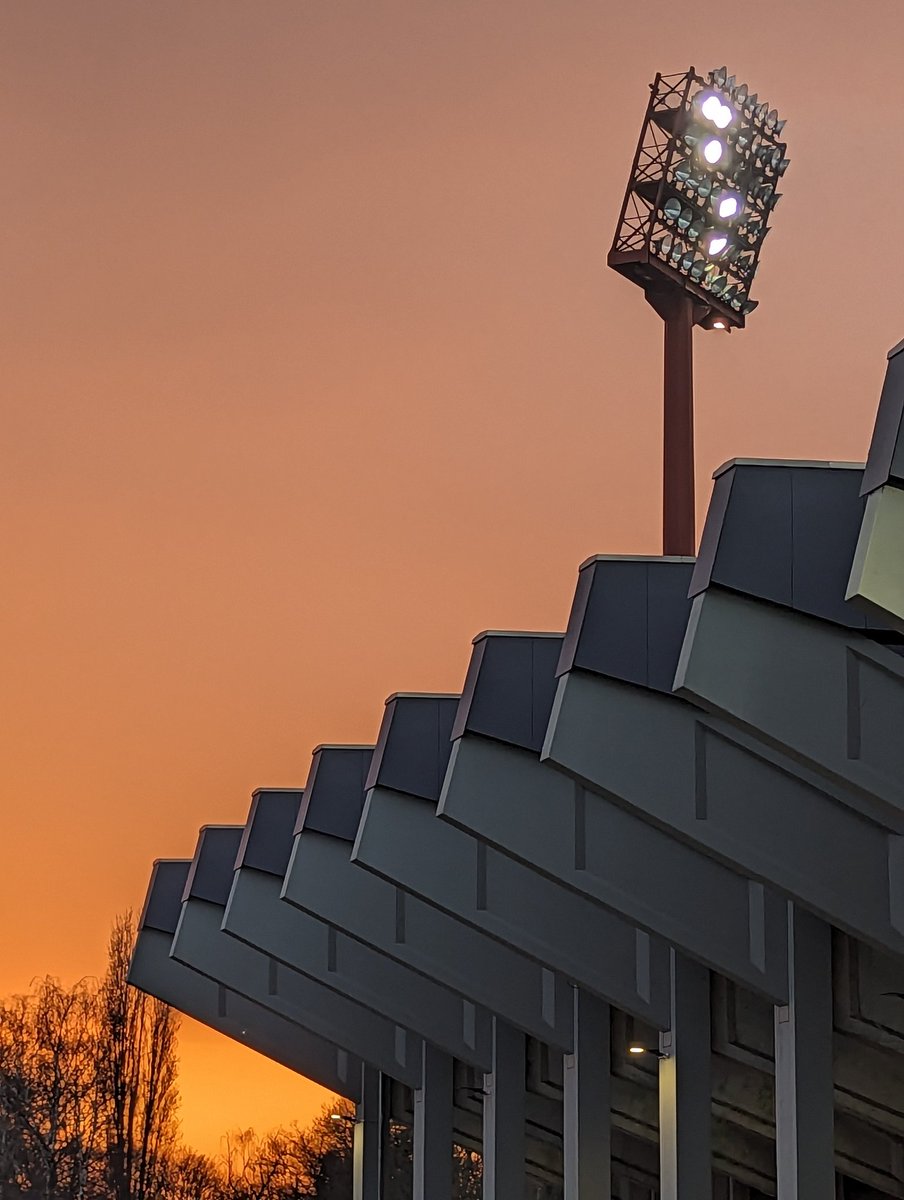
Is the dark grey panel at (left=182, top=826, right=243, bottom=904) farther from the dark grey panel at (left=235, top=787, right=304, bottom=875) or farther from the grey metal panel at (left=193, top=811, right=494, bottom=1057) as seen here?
the grey metal panel at (left=193, top=811, right=494, bottom=1057)

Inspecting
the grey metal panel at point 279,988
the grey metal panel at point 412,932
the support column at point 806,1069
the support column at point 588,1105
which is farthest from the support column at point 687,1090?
the grey metal panel at point 279,988

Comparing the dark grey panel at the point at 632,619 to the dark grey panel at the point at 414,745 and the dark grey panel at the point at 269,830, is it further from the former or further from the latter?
the dark grey panel at the point at 269,830

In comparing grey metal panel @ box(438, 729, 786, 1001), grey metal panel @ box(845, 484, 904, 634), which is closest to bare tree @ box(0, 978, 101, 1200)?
grey metal panel @ box(438, 729, 786, 1001)

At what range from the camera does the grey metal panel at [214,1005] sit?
44.1 meters

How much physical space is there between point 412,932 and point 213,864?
28.4ft

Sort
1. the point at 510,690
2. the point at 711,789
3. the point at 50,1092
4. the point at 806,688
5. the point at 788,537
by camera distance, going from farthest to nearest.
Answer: the point at 50,1092
the point at 510,690
the point at 711,789
the point at 806,688
the point at 788,537

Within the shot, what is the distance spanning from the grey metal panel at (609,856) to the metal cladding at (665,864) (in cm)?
3

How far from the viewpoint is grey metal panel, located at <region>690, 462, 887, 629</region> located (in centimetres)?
2048

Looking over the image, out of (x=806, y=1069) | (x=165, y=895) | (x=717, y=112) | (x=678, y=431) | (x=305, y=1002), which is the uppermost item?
(x=717, y=112)

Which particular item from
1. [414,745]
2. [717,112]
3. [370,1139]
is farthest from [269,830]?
[717,112]

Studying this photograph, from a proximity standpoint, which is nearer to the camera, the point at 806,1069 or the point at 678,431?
the point at 806,1069

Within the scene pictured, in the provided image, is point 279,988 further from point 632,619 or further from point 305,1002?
point 632,619

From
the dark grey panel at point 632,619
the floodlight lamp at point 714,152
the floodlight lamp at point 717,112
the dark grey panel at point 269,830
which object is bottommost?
the dark grey panel at point 632,619

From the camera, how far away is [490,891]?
30.4 meters
